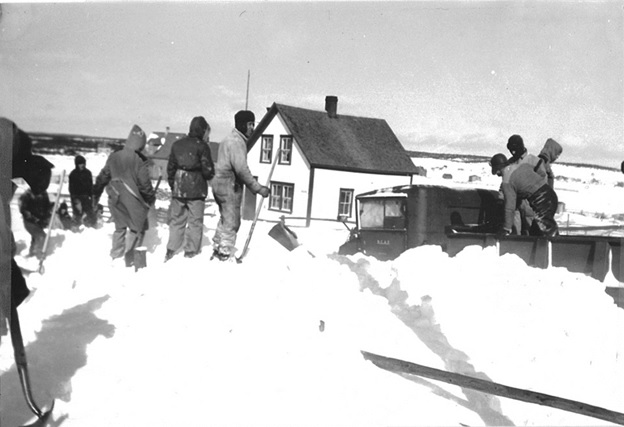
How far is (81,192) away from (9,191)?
16.5 ft

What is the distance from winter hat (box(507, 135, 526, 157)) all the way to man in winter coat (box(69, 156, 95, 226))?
509 centimetres

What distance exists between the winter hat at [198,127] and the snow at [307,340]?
111 cm

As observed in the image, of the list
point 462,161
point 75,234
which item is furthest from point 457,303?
point 75,234

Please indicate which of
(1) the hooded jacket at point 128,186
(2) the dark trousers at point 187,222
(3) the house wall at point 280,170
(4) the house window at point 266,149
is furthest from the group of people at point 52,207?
(4) the house window at point 266,149

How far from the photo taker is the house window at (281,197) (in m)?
7.63

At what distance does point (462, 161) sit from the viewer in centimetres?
599

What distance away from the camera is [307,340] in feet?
11.7

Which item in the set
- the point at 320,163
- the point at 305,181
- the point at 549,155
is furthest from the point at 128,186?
the point at 549,155

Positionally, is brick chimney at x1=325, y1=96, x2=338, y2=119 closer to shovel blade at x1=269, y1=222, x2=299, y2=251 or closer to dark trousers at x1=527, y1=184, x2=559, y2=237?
shovel blade at x1=269, y1=222, x2=299, y2=251

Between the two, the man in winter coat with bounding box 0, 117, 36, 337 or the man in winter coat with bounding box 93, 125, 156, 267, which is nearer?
the man in winter coat with bounding box 0, 117, 36, 337

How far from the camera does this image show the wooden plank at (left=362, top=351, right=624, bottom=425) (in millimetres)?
2953

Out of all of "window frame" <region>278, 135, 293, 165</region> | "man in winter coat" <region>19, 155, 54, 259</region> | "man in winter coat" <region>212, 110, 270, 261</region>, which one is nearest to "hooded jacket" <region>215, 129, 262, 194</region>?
"man in winter coat" <region>212, 110, 270, 261</region>

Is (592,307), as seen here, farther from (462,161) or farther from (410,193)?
(410,193)

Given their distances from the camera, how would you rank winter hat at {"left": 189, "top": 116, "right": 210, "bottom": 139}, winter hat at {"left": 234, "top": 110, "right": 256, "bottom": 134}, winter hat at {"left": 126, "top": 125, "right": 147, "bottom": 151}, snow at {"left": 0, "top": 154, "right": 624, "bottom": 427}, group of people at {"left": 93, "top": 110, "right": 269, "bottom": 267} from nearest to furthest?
snow at {"left": 0, "top": 154, "right": 624, "bottom": 427}, winter hat at {"left": 126, "top": 125, "right": 147, "bottom": 151}, winter hat at {"left": 189, "top": 116, "right": 210, "bottom": 139}, winter hat at {"left": 234, "top": 110, "right": 256, "bottom": 134}, group of people at {"left": 93, "top": 110, "right": 269, "bottom": 267}
